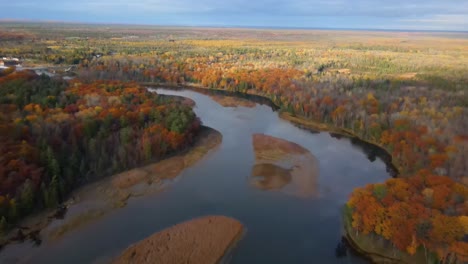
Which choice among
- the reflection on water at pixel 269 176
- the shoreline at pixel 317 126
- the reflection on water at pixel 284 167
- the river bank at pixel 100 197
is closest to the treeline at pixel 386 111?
the shoreline at pixel 317 126

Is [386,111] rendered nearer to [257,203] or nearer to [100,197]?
[257,203]

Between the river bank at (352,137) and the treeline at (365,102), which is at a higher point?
the treeline at (365,102)

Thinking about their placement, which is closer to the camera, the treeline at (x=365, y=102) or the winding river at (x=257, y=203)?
the winding river at (x=257, y=203)

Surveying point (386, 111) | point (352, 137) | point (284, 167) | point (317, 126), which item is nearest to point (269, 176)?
point (284, 167)

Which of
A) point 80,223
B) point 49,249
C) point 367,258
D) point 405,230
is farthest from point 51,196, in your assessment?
point 405,230

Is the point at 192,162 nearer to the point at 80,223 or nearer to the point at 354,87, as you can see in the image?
the point at 80,223

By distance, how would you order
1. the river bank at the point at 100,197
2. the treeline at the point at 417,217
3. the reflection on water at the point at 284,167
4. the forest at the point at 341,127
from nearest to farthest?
the treeline at the point at 417,217 → the forest at the point at 341,127 → the river bank at the point at 100,197 → the reflection on water at the point at 284,167

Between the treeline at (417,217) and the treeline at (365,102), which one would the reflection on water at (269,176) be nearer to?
the treeline at (417,217)
